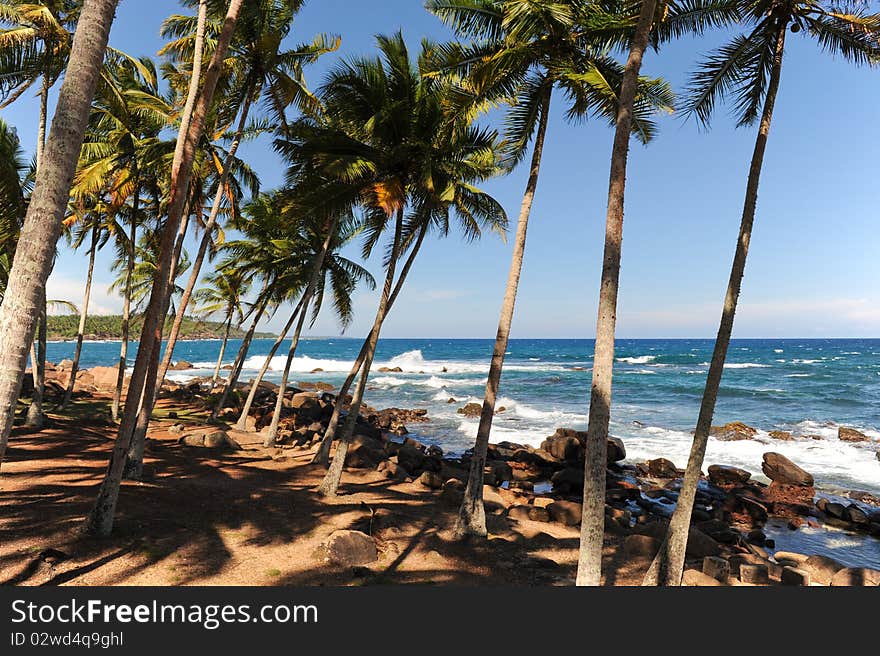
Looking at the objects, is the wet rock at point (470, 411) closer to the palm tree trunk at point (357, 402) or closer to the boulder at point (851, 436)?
the boulder at point (851, 436)

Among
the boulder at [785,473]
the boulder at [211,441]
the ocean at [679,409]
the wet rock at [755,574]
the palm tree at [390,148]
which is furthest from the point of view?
the ocean at [679,409]

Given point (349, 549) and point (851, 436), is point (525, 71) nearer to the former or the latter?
point (349, 549)

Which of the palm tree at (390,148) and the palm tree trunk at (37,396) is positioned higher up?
the palm tree at (390,148)

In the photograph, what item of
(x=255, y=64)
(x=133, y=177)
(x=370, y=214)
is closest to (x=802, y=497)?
(x=370, y=214)

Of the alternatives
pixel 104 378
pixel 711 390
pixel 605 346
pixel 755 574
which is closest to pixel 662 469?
pixel 755 574

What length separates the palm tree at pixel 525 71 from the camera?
7.65m

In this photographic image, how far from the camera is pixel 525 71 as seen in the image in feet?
28.7

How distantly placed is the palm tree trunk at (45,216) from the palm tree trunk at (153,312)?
2.27m

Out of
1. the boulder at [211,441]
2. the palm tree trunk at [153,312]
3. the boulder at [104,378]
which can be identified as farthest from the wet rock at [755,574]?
the boulder at [104,378]

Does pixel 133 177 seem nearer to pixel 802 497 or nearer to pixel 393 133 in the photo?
pixel 393 133

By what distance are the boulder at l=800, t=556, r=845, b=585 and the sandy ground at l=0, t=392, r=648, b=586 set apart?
3.56 metres

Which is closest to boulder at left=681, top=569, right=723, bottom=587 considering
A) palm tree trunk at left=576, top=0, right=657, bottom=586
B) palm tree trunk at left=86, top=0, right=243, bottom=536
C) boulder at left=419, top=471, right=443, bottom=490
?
palm tree trunk at left=576, top=0, right=657, bottom=586

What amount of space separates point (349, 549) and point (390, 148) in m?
8.52

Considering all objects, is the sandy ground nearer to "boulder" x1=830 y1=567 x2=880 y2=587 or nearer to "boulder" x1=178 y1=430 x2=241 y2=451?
"boulder" x1=178 y1=430 x2=241 y2=451
